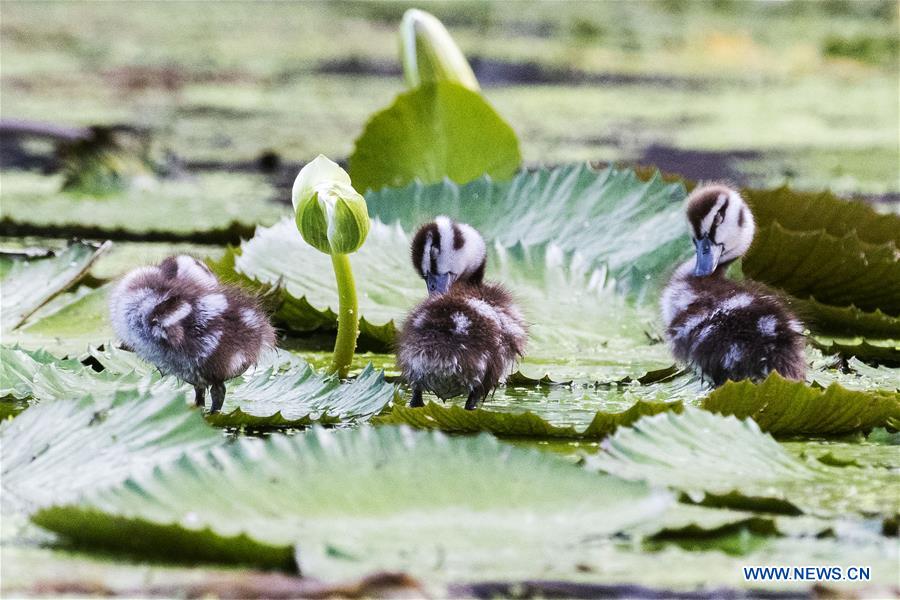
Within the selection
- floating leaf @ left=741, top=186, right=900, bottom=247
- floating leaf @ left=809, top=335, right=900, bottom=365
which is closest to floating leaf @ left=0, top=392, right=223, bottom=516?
floating leaf @ left=809, top=335, right=900, bottom=365

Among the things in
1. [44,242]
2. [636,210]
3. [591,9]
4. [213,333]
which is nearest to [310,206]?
[213,333]

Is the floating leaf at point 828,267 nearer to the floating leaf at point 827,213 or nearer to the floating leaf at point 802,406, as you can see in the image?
the floating leaf at point 827,213

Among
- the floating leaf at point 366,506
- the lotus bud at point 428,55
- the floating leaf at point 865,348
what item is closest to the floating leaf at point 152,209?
the lotus bud at point 428,55

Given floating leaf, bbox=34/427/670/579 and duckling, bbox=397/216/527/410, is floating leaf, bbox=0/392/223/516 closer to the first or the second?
floating leaf, bbox=34/427/670/579

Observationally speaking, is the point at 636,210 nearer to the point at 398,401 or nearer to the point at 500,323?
the point at 500,323

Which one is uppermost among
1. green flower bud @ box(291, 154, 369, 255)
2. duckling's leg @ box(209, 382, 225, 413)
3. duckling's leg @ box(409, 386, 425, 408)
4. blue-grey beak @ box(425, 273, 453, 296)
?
green flower bud @ box(291, 154, 369, 255)

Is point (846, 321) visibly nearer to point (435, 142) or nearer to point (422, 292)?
point (422, 292)

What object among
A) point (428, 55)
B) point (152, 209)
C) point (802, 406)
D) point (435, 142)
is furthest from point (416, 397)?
point (152, 209)
